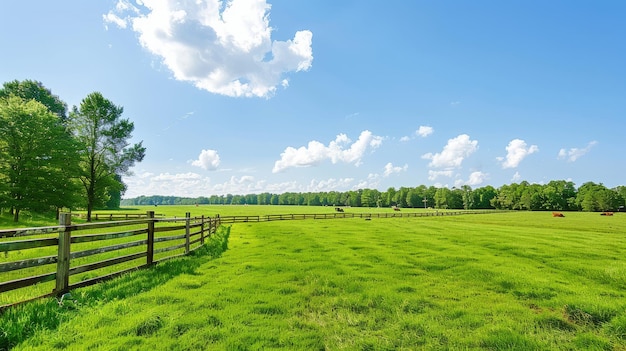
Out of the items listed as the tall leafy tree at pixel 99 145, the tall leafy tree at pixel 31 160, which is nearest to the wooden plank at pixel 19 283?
the tall leafy tree at pixel 31 160

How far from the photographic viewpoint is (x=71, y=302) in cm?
556

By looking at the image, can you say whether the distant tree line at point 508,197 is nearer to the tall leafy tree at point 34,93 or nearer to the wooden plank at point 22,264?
the tall leafy tree at point 34,93

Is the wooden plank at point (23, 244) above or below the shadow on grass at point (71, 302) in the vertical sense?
above

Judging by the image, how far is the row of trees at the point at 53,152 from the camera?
81.1 ft

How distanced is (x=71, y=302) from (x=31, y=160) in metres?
28.7

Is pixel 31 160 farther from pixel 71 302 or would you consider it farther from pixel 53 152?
pixel 71 302

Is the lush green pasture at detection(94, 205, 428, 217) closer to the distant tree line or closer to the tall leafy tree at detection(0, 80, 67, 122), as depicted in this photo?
the tall leafy tree at detection(0, 80, 67, 122)

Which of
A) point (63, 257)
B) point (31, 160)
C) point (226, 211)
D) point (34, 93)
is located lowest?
point (226, 211)

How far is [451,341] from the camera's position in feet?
15.2

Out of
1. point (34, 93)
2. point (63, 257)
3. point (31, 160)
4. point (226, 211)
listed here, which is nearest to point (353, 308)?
point (63, 257)

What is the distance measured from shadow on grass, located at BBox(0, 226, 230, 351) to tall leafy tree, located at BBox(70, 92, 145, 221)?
110ft

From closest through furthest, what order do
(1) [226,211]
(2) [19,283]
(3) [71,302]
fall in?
1. (2) [19,283]
2. (3) [71,302]
3. (1) [226,211]

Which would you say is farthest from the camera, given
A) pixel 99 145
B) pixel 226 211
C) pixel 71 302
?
pixel 226 211

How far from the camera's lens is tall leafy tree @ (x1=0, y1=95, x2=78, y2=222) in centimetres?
2452
